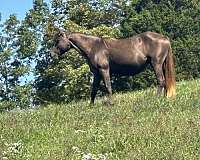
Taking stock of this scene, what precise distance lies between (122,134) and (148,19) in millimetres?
45438

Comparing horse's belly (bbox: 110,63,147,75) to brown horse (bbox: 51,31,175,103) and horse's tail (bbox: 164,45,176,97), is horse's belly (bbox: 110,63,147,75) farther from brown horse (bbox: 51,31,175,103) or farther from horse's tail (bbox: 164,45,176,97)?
horse's tail (bbox: 164,45,176,97)

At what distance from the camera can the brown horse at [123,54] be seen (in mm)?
18047

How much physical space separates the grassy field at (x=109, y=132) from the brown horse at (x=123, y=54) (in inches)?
92.2

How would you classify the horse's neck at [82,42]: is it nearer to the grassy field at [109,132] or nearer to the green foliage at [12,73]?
the grassy field at [109,132]

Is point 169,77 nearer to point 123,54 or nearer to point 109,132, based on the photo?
point 123,54

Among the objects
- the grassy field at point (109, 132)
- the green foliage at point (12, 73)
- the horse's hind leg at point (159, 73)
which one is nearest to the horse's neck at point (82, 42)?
the horse's hind leg at point (159, 73)

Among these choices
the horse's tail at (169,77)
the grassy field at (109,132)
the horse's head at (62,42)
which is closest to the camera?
the grassy field at (109,132)

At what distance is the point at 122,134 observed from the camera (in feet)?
36.6

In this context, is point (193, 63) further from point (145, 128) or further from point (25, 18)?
point (145, 128)

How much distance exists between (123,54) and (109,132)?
745 centimetres

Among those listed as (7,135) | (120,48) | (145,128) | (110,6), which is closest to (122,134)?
(145,128)

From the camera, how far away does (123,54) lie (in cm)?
1878

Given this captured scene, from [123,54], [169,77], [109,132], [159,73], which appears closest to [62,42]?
[123,54]

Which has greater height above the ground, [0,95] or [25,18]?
[25,18]
